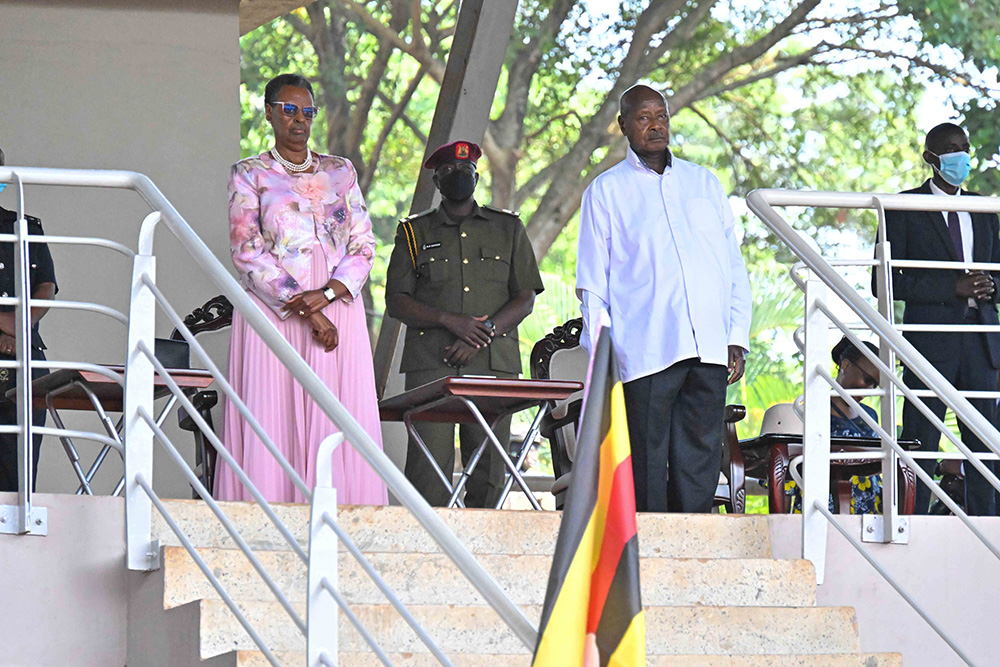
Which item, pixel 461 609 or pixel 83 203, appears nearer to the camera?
pixel 461 609

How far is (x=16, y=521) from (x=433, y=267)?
7.96 ft

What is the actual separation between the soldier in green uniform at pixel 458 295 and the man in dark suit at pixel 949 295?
144cm

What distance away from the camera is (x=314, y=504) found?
2.95 m

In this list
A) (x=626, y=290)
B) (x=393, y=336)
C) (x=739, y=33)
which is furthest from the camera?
(x=739, y=33)

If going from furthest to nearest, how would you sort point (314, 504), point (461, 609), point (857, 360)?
point (857, 360)
point (461, 609)
point (314, 504)

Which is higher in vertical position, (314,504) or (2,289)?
(2,289)

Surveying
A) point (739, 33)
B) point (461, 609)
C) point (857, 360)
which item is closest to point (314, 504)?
point (461, 609)

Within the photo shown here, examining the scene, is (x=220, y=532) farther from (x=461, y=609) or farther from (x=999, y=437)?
(x=999, y=437)

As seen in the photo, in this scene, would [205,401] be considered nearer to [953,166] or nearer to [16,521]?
[16,521]

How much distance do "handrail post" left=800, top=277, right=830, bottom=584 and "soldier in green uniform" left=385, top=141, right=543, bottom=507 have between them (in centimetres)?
165

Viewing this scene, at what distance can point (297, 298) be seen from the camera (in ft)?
15.7

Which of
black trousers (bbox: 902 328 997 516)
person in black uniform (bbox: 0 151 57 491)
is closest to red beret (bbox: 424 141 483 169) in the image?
person in black uniform (bbox: 0 151 57 491)

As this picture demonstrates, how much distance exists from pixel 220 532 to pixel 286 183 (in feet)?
4.44

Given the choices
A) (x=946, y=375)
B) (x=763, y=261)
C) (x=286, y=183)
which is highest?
(x=763, y=261)
